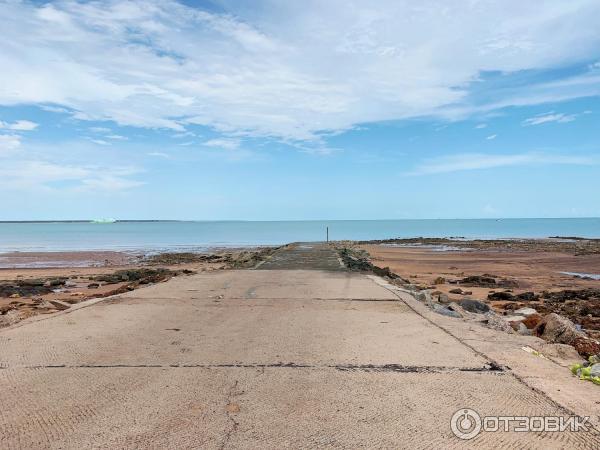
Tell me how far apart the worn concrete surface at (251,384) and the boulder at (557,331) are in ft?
5.69

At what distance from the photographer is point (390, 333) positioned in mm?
7312

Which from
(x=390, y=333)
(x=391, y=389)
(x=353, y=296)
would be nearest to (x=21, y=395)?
(x=391, y=389)

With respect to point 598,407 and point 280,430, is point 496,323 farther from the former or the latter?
point 280,430

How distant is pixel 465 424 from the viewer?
400 centimetres

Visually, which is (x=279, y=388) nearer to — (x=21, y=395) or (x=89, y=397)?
(x=89, y=397)

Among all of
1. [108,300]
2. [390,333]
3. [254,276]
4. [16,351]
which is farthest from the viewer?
[254,276]

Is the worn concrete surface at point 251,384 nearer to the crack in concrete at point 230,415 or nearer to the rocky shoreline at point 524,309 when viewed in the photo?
the crack in concrete at point 230,415

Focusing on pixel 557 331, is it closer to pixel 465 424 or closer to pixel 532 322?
pixel 532 322

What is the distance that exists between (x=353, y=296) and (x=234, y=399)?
6.92 meters

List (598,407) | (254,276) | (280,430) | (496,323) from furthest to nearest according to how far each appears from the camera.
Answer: (254,276), (496,323), (598,407), (280,430)

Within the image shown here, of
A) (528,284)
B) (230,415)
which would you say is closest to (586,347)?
(230,415)

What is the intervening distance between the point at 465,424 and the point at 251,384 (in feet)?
6.45

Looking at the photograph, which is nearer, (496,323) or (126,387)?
(126,387)

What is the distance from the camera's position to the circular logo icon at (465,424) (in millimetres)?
3834
